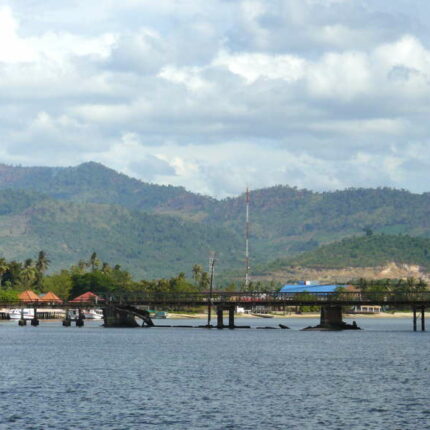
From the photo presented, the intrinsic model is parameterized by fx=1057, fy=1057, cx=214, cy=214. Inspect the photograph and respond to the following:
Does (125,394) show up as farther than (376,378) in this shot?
No

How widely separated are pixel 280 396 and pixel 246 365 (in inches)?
1395

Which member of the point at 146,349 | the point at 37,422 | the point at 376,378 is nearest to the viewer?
the point at 37,422

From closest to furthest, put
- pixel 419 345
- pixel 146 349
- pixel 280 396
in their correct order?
pixel 280 396 → pixel 146 349 → pixel 419 345

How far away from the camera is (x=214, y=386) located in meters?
103

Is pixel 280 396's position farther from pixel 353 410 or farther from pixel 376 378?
pixel 376 378

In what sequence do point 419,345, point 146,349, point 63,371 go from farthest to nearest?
point 419,345 → point 146,349 → point 63,371

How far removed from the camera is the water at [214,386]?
78.9 meters

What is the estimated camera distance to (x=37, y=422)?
7681cm

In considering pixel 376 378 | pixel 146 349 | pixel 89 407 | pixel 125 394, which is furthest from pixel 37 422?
pixel 146 349

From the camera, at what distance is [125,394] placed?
95125mm

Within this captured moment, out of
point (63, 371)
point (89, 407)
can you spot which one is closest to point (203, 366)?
point (63, 371)

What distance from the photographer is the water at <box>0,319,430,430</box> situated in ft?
259

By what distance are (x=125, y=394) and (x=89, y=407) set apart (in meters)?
9.51

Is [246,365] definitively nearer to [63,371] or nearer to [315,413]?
[63,371]
